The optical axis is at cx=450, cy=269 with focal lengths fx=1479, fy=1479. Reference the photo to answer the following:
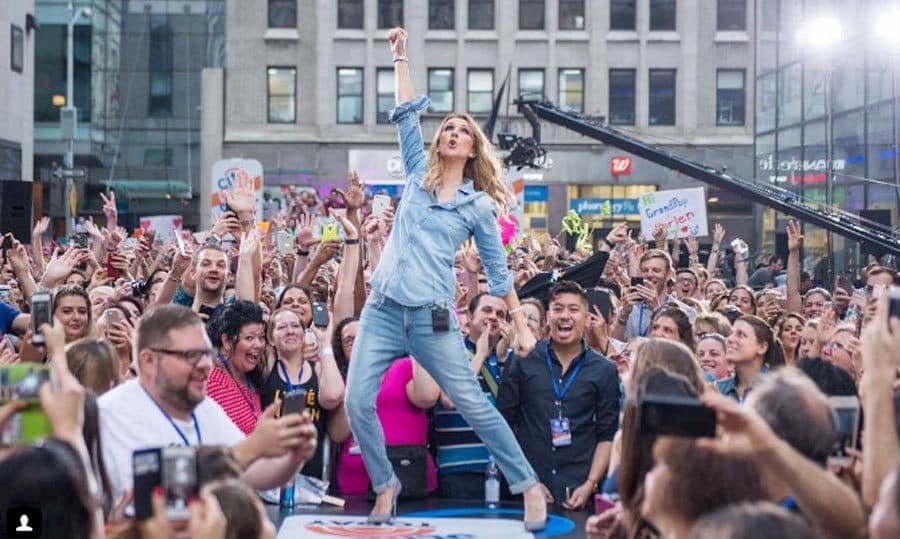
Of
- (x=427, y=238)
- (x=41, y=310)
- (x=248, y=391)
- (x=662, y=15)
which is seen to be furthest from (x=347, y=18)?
(x=41, y=310)

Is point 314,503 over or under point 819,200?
under

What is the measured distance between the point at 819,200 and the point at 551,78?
21.8 metres

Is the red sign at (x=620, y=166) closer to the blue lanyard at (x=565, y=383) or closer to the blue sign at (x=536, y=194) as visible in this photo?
the blue sign at (x=536, y=194)

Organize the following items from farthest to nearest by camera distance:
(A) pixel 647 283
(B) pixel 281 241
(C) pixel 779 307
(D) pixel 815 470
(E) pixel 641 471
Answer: (B) pixel 281 241 < (C) pixel 779 307 < (A) pixel 647 283 < (E) pixel 641 471 < (D) pixel 815 470

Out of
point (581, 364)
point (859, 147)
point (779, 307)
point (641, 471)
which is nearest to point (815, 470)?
point (641, 471)

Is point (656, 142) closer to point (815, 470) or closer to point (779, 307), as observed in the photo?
point (779, 307)

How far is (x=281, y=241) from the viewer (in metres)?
16.0

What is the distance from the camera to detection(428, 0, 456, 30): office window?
47469mm

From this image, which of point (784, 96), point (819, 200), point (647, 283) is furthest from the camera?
point (784, 96)

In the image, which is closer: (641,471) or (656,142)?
(641,471)

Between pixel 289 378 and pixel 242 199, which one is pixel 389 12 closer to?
pixel 242 199

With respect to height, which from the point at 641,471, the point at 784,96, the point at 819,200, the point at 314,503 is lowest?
the point at 314,503

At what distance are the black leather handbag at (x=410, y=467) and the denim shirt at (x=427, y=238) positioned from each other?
116 centimetres

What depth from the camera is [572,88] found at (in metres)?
47.6
